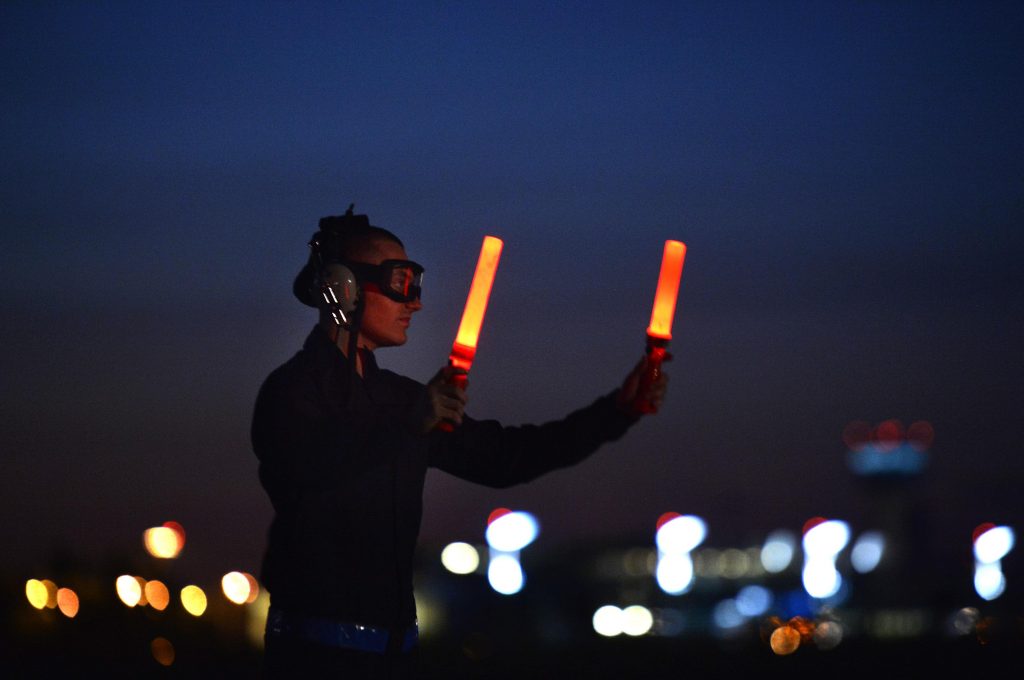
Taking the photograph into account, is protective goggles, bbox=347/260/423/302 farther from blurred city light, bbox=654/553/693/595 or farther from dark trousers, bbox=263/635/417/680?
blurred city light, bbox=654/553/693/595

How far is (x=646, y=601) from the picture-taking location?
115188 mm

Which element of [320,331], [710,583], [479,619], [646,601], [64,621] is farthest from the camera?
[710,583]

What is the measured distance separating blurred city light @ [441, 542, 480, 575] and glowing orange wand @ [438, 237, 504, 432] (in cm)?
8998

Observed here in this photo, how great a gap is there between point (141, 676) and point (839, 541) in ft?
402

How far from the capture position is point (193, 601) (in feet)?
162

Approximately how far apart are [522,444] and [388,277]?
0.83 metres

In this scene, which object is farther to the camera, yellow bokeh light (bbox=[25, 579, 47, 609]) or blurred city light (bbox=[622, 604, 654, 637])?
blurred city light (bbox=[622, 604, 654, 637])

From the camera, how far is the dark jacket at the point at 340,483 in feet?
16.2

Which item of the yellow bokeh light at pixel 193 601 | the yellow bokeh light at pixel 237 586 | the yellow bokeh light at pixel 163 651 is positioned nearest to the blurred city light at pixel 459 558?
the yellow bokeh light at pixel 193 601

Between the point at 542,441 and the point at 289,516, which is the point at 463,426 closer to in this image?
the point at 542,441

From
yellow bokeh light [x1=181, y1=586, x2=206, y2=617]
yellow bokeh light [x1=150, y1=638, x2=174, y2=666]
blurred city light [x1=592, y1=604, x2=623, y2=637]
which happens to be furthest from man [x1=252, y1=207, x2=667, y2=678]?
blurred city light [x1=592, y1=604, x2=623, y2=637]

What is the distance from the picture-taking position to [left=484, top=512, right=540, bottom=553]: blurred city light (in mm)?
85375

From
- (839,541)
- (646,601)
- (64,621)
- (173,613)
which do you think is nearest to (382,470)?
(64,621)

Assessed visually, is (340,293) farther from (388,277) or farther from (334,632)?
(334,632)
